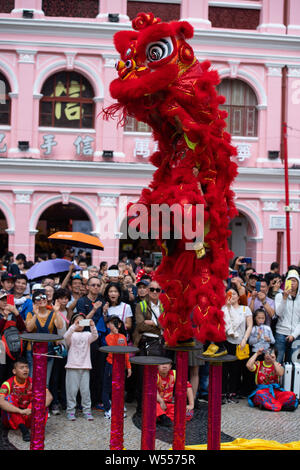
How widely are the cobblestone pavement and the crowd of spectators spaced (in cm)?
21

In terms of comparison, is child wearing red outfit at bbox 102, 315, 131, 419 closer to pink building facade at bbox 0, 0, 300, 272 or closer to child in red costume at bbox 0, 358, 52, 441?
child in red costume at bbox 0, 358, 52, 441

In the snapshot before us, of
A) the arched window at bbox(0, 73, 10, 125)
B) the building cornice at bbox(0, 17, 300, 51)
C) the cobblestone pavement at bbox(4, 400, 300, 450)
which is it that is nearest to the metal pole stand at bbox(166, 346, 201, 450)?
the cobblestone pavement at bbox(4, 400, 300, 450)

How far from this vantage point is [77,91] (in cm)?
1514

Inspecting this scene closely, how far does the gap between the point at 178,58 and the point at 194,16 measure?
11.5 m

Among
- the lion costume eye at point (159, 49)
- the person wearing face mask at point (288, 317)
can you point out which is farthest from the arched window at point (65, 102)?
the lion costume eye at point (159, 49)

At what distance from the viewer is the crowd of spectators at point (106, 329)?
652cm

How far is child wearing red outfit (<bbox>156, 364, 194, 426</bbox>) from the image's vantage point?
6473 mm

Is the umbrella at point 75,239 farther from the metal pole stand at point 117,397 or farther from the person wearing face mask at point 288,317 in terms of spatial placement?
the metal pole stand at point 117,397

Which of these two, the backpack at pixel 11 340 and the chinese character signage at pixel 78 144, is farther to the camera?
the chinese character signage at pixel 78 144

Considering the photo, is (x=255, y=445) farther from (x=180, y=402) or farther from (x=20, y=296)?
(x=20, y=296)

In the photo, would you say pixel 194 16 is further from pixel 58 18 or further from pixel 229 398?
pixel 229 398

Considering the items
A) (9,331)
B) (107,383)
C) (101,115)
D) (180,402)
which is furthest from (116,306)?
(101,115)

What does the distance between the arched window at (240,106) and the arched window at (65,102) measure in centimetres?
364

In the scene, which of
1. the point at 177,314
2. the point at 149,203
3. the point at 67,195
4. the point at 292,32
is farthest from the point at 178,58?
the point at 292,32
